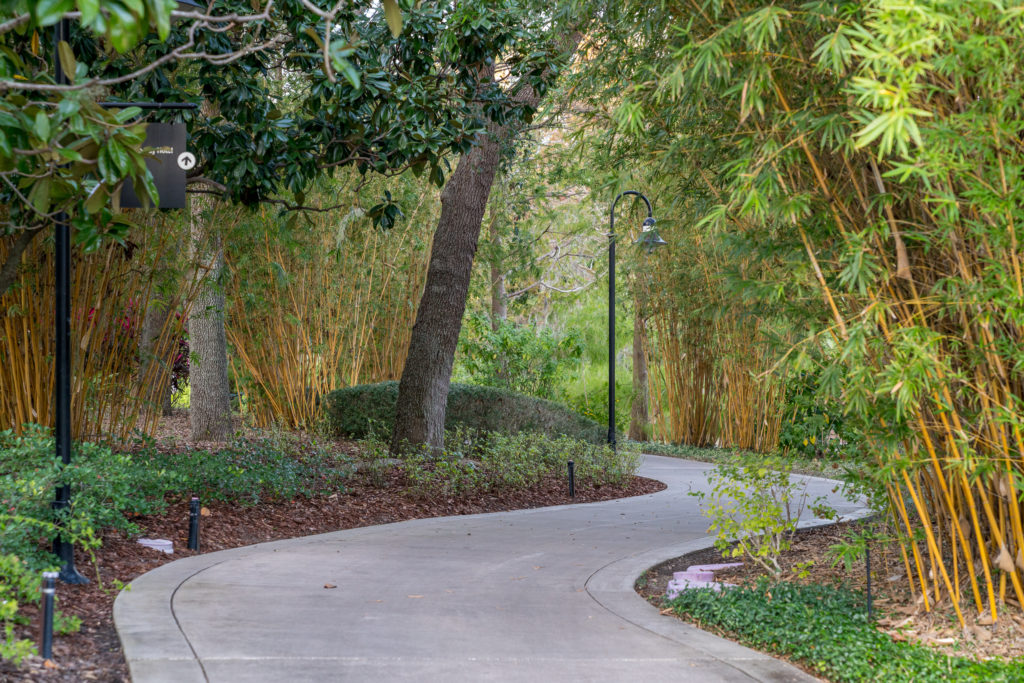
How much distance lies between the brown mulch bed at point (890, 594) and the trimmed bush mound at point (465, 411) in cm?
628

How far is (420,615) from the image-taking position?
513 centimetres

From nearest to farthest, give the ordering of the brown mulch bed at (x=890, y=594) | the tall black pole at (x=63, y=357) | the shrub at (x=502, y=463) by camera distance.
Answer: the brown mulch bed at (x=890, y=594) → the tall black pole at (x=63, y=357) → the shrub at (x=502, y=463)

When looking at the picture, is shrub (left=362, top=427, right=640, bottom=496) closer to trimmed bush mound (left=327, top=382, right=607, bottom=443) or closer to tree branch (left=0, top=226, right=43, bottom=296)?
trimmed bush mound (left=327, top=382, right=607, bottom=443)

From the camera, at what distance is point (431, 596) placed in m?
5.61

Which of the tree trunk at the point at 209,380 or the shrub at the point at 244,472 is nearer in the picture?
the shrub at the point at 244,472

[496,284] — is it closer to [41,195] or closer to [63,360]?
[63,360]

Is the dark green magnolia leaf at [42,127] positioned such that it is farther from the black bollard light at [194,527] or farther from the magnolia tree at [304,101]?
the black bollard light at [194,527]

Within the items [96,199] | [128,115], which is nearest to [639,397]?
[96,199]

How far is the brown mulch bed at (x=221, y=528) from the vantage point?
4.11m

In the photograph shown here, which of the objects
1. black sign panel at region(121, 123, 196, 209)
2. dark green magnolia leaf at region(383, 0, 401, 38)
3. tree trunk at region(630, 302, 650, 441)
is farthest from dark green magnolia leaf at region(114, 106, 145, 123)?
tree trunk at region(630, 302, 650, 441)

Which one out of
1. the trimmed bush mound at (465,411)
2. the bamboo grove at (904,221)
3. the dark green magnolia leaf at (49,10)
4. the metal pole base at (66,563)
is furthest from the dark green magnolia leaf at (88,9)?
the trimmed bush mound at (465,411)

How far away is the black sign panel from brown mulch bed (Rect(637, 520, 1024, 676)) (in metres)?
3.96

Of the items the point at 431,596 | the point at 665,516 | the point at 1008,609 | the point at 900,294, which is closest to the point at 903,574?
the point at 1008,609

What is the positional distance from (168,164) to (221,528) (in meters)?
3.07
